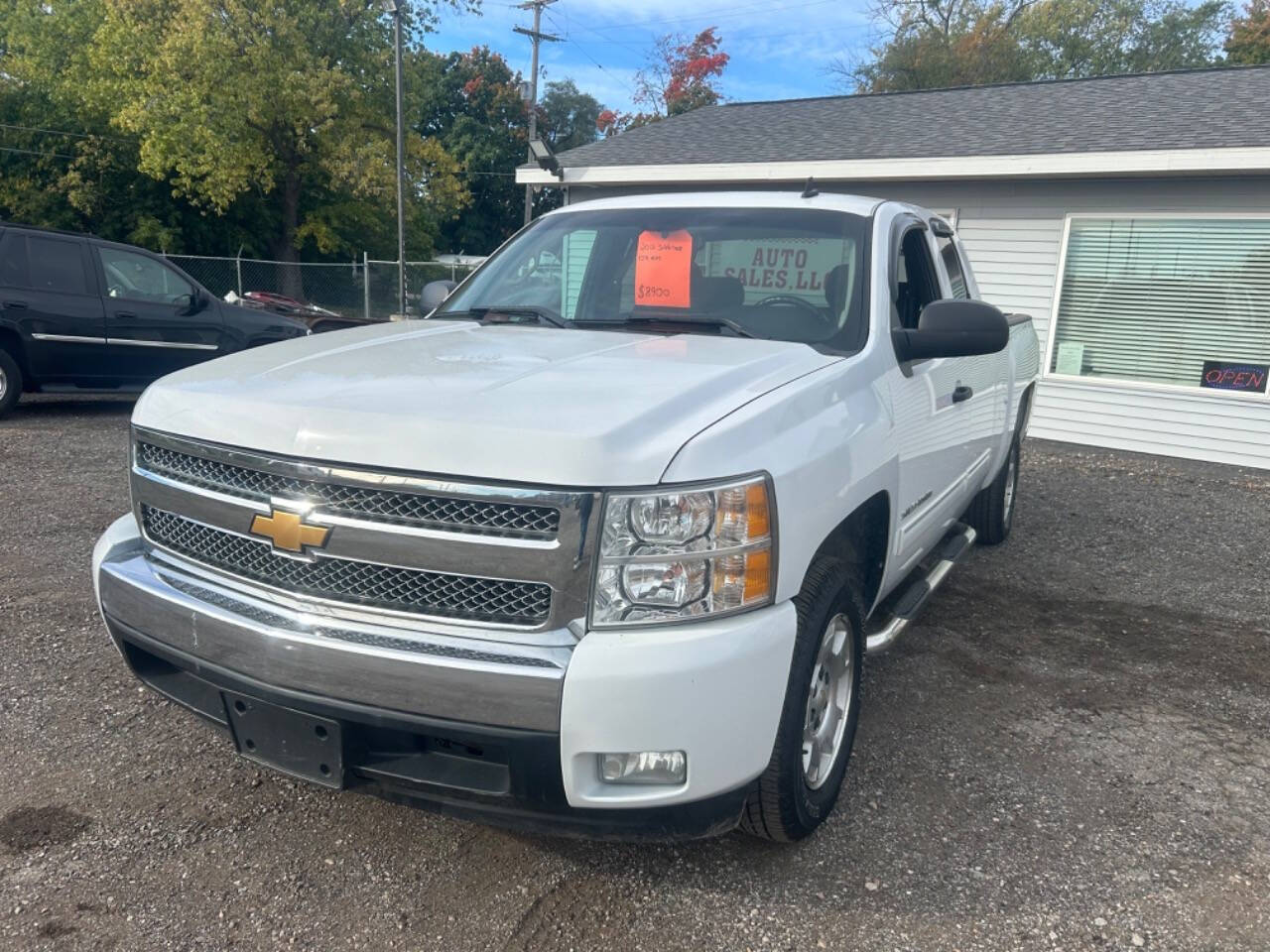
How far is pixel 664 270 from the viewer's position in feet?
12.3

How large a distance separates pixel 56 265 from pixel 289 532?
8.29 meters

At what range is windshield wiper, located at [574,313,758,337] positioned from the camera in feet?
11.0

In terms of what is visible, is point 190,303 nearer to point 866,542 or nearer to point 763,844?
point 866,542

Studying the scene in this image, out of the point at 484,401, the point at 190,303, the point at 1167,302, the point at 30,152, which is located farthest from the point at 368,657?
the point at 30,152

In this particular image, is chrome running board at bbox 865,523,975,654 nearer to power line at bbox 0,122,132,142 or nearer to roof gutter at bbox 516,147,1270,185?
roof gutter at bbox 516,147,1270,185

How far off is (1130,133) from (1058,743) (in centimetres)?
862

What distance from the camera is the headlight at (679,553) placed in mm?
2135

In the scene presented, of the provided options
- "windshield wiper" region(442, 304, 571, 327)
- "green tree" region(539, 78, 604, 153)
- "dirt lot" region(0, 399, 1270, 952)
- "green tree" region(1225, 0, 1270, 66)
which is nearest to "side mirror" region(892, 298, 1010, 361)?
"windshield wiper" region(442, 304, 571, 327)

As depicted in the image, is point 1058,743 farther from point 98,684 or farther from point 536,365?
point 98,684

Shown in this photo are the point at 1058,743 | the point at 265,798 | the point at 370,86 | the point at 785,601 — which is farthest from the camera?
the point at 370,86

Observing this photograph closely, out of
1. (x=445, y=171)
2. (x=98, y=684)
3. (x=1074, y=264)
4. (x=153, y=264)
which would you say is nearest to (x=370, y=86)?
(x=445, y=171)

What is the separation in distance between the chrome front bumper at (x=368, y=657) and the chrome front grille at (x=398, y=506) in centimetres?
25

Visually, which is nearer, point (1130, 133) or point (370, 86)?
point (1130, 133)

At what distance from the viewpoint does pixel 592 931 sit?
242 cm
